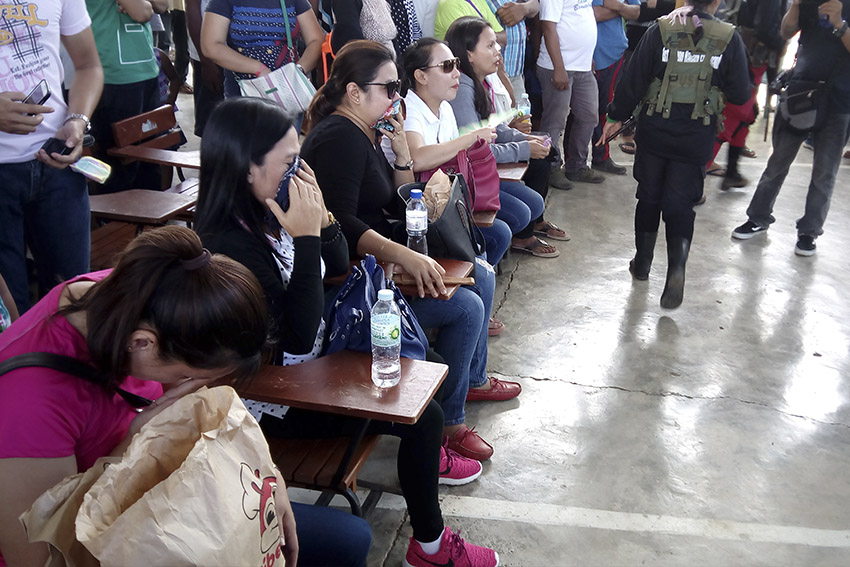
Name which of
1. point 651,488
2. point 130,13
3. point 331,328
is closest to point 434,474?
point 331,328

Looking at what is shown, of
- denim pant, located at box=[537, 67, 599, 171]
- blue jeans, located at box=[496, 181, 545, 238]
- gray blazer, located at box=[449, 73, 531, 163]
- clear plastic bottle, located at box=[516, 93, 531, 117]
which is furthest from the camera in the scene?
denim pant, located at box=[537, 67, 599, 171]

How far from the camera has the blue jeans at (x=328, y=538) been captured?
5.47 feet

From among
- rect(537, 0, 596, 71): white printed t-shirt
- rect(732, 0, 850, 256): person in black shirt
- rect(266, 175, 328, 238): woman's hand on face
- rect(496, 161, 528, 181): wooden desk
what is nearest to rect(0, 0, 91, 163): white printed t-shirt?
rect(266, 175, 328, 238): woman's hand on face

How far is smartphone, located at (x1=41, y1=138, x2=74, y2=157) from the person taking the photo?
2.18m

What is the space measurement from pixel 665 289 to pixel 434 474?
231 centimetres

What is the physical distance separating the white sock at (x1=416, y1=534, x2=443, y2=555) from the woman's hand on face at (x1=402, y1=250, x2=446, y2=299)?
77 centimetres

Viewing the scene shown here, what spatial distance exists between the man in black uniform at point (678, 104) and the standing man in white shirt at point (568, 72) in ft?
4.54

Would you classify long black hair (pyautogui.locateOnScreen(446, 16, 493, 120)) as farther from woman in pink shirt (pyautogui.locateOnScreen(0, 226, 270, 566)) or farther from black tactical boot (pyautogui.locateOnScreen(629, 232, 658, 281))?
woman in pink shirt (pyautogui.locateOnScreen(0, 226, 270, 566))

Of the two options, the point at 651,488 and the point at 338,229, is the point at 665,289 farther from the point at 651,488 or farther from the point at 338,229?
the point at 338,229

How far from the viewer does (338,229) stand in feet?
7.61

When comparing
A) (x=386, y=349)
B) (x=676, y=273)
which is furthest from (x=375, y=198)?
(x=676, y=273)

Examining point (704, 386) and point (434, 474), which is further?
point (704, 386)

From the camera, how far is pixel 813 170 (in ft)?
14.9

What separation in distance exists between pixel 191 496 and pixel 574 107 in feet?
16.5
